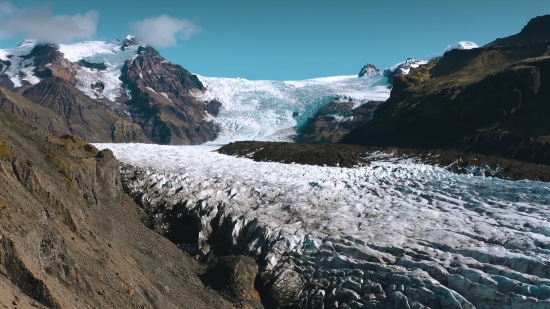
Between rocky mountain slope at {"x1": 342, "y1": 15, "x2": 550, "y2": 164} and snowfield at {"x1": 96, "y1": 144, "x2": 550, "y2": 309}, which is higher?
rocky mountain slope at {"x1": 342, "y1": 15, "x2": 550, "y2": 164}

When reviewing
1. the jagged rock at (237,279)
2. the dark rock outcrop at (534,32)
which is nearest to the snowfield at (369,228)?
the jagged rock at (237,279)

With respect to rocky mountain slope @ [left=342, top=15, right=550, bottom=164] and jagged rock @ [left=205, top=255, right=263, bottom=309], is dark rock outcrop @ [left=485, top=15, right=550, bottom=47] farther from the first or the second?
jagged rock @ [left=205, top=255, right=263, bottom=309]

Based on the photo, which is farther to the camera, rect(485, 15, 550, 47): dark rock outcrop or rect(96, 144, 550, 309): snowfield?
rect(485, 15, 550, 47): dark rock outcrop

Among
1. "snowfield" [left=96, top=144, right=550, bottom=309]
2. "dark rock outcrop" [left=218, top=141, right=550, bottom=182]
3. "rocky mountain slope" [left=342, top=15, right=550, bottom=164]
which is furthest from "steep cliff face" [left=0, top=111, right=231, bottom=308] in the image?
"rocky mountain slope" [left=342, top=15, right=550, bottom=164]

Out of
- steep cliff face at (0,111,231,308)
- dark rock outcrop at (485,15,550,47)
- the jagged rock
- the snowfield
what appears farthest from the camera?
dark rock outcrop at (485,15,550,47)

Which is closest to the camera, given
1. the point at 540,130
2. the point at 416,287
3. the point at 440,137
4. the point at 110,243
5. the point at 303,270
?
the point at 110,243

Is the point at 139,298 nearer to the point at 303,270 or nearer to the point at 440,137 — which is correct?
the point at 303,270

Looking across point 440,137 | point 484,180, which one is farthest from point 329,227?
point 440,137
